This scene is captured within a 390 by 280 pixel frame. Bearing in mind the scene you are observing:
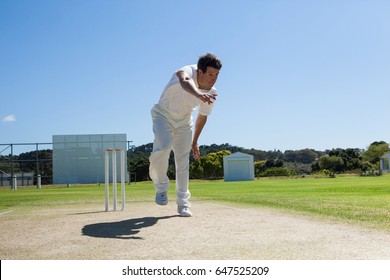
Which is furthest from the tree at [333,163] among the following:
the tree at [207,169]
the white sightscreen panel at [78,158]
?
the white sightscreen panel at [78,158]

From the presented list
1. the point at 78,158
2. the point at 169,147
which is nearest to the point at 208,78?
the point at 169,147

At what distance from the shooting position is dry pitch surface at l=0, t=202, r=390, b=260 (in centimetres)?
322

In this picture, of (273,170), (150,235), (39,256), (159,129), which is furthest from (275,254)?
(273,170)

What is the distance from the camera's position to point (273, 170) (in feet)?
164

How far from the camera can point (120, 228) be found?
4.66m

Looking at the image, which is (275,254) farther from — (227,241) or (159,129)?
(159,129)

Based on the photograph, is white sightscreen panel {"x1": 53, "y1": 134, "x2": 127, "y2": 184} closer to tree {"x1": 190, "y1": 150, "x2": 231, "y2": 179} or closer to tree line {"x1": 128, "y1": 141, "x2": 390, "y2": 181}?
tree line {"x1": 128, "y1": 141, "x2": 390, "y2": 181}

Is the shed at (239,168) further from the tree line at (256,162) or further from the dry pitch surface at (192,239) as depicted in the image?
the dry pitch surface at (192,239)

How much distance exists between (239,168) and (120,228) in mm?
39193

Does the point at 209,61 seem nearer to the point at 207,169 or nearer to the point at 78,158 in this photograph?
the point at 78,158

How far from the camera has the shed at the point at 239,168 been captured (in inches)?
1704

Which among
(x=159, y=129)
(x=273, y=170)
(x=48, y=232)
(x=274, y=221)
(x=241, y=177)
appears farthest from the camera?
(x=273, y=170)

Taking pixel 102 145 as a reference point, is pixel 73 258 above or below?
below
